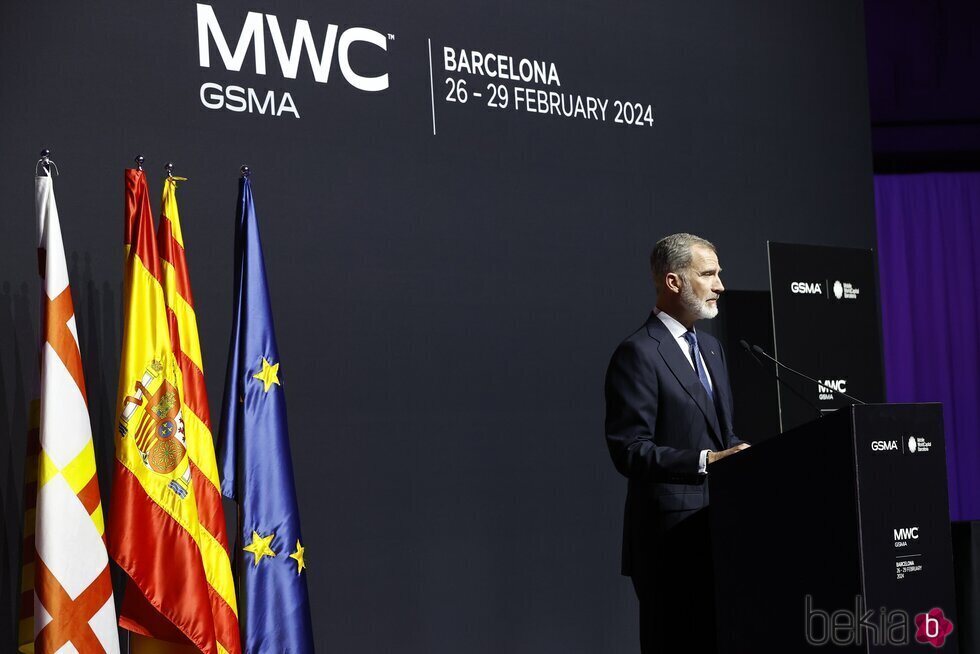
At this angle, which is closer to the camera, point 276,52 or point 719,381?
point 719,381

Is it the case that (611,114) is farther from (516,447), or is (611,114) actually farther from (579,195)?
(516,447)

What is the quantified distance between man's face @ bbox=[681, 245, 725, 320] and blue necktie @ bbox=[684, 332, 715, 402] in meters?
0.08

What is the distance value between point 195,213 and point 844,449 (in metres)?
2.39

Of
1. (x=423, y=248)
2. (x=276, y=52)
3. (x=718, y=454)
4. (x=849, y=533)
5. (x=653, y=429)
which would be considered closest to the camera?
(x=849, y=533)

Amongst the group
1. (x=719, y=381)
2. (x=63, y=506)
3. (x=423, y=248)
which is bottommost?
(x=63, y=506)

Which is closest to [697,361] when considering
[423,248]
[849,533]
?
[849,533]

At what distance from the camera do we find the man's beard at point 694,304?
11.9ft

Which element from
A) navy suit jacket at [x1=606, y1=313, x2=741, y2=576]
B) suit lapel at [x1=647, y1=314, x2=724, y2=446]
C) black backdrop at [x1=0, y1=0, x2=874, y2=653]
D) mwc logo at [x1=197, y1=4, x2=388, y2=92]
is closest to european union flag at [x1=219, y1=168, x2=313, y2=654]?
black backdrop at [x1=0, y1=0, x2=874, y2=653]

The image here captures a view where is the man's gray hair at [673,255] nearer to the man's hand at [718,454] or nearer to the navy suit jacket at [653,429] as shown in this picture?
the navy suit jacket at [653,429]

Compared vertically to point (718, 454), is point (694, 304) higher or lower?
higher

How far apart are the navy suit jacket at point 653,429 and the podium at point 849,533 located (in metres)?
0.40

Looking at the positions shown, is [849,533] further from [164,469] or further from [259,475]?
[164,469]

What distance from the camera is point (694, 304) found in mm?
3641

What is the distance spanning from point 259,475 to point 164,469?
0.33 meters
